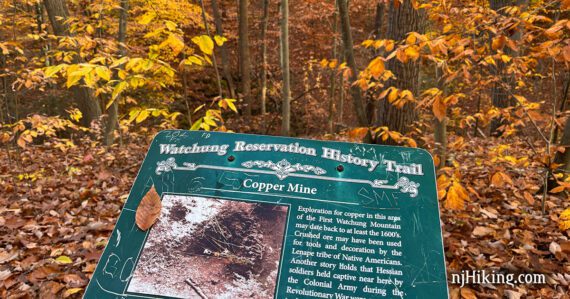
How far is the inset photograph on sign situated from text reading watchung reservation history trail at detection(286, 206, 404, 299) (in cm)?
11

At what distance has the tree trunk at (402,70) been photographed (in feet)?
15.2

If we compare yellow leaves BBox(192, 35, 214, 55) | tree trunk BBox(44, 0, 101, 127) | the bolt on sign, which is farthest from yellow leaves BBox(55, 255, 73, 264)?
tree trunk BBox(44, 0, 101, 127)

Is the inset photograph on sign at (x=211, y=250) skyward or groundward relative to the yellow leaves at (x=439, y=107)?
groundward

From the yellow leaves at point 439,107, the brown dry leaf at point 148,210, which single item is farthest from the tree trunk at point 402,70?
the brown dry leaf at point 148,210

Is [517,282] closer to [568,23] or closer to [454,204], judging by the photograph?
[454,204]

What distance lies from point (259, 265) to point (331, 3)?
11.5m

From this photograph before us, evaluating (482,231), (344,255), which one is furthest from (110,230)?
(482,231)

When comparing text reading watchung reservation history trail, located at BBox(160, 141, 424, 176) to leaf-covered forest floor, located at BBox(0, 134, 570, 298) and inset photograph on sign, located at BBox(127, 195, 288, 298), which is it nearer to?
inset photograph on sign, located at BBox(127, 195, 288, 298)

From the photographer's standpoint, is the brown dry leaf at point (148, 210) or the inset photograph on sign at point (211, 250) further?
the brown dry leaf at point (148, 210)

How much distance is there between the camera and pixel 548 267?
9.32ft

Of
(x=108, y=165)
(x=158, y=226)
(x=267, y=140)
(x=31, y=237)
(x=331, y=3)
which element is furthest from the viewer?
(x=331, y=3)

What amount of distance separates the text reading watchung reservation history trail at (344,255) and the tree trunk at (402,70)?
9.78 feet

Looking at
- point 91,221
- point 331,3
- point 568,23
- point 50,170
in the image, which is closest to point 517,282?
point 568,23

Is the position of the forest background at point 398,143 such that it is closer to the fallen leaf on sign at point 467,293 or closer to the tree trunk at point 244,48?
the fallen leaf on sign at point 467,293
